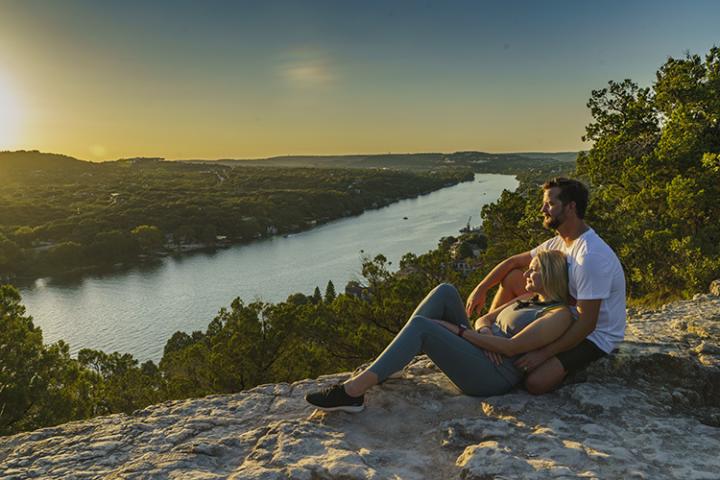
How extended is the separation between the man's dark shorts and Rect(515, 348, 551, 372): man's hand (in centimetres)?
12

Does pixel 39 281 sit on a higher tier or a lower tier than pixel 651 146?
lower

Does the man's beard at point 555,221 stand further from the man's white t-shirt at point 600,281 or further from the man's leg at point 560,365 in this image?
the man's leg at point 560,365

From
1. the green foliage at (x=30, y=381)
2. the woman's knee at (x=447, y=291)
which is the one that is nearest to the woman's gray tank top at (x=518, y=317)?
the woman's knee at (x=447, y=291)

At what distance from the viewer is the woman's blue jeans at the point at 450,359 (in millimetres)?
3232

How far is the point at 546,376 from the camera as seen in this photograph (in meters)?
3.30

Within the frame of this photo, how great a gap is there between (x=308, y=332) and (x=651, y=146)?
9997mm

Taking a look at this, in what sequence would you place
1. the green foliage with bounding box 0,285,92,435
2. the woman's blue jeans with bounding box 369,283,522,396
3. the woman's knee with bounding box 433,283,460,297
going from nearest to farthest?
1. the woman's blue jeans with bounding box 369,283,522,396
2. the woman's knee with bounding box 433,283,460,297
3. the green foliage with bounding box 0,285,92,435

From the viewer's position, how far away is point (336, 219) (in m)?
90.8

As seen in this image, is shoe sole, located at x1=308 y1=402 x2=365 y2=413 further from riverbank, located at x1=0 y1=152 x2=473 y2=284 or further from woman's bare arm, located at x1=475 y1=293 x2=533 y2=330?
riverbank, located at x1=0 y1=152 x2=473 y2=284

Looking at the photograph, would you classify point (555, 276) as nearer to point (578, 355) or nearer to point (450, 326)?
point (578, 355)

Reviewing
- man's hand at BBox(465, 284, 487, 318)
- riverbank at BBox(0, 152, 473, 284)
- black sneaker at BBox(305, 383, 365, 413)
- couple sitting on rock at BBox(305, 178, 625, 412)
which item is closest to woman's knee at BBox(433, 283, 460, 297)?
couple sitting on rock at BBox(305, 178, 625, 412)

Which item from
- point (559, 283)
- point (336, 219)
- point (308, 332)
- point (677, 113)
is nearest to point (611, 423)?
point (559, 283)

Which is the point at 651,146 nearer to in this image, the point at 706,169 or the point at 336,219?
the point at 706,169

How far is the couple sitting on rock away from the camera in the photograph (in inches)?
124
